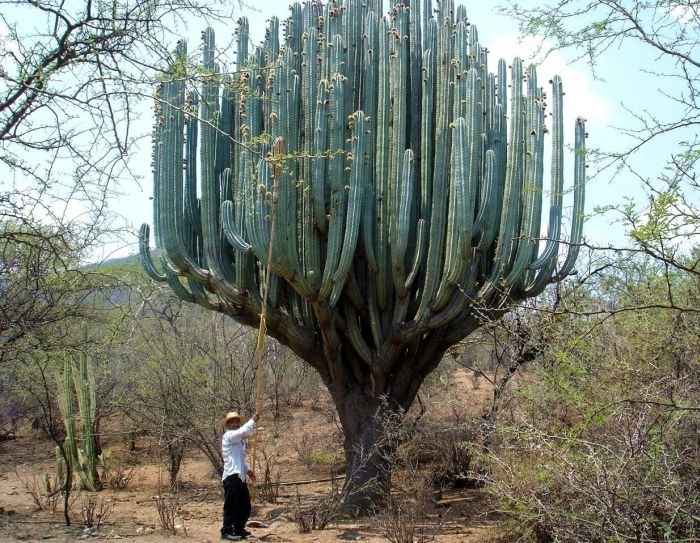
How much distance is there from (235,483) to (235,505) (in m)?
0.23

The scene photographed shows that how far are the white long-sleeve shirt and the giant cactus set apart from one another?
1.43 m

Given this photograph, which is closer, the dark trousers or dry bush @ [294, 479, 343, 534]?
the dark trousers

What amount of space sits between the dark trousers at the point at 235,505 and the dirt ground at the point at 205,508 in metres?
0.28

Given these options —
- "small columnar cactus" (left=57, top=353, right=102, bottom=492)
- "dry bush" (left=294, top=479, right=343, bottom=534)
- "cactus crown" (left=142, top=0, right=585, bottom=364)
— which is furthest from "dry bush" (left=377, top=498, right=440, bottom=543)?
"small columnar cactus" (left=57, top=353, right=102, bottom=492)

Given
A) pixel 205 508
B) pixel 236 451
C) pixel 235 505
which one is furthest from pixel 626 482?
pixel 205 508

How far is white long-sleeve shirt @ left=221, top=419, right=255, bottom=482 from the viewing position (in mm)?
6914

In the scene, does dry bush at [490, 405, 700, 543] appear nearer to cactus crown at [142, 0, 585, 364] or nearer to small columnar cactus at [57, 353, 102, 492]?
cactus crown at [142, 0, 585, 364]

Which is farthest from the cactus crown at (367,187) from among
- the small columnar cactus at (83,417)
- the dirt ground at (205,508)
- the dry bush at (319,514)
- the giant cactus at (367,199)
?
the small columnar cactus at (83,417)

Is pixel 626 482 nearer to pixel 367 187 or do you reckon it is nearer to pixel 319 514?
pixel 319 514

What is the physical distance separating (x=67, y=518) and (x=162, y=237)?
2.94m

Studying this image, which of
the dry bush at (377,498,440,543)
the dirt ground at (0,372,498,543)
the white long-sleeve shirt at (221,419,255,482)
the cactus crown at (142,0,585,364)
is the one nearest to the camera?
the dry bush at (377,498,440,543)

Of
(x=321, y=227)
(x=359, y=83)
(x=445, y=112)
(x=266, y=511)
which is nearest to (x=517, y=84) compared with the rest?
(x=445, y=112)

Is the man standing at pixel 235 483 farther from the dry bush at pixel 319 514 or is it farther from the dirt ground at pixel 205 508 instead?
the dry bush at pixel 319 514

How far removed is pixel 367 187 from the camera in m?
8.29
